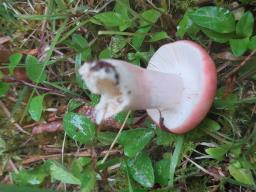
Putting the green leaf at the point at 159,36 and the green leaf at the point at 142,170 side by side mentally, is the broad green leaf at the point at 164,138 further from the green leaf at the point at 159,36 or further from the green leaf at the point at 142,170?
the green leaf at the point at 159,36

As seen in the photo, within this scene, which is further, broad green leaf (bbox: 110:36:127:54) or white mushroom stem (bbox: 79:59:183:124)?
broad green leaf (bbox: 110:36:127:54)

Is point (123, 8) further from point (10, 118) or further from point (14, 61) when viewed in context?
point (10, 118)

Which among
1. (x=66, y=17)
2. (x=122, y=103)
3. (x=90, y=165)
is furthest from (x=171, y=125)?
(x=66, y=17)

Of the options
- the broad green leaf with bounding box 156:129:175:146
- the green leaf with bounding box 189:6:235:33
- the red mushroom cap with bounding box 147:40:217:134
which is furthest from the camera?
the broad green leaf with bounding box 156:129:175:146

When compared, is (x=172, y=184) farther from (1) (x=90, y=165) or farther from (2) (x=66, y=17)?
(2) (x=66, y=17)

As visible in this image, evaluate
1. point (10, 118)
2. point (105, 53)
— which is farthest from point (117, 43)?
point (10, 118)

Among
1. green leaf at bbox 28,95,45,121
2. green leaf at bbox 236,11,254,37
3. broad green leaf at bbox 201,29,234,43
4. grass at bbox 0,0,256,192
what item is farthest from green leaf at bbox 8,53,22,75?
green leaf at bbox 236,11,254,37

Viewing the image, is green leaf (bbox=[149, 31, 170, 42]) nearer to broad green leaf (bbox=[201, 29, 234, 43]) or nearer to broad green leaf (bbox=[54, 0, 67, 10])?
broad green leaf (bbox=[201, 29, 234, 43])

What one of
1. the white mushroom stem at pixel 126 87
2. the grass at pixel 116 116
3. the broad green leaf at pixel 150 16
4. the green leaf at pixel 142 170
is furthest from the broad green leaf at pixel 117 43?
the green leaf at pixel 142 170
